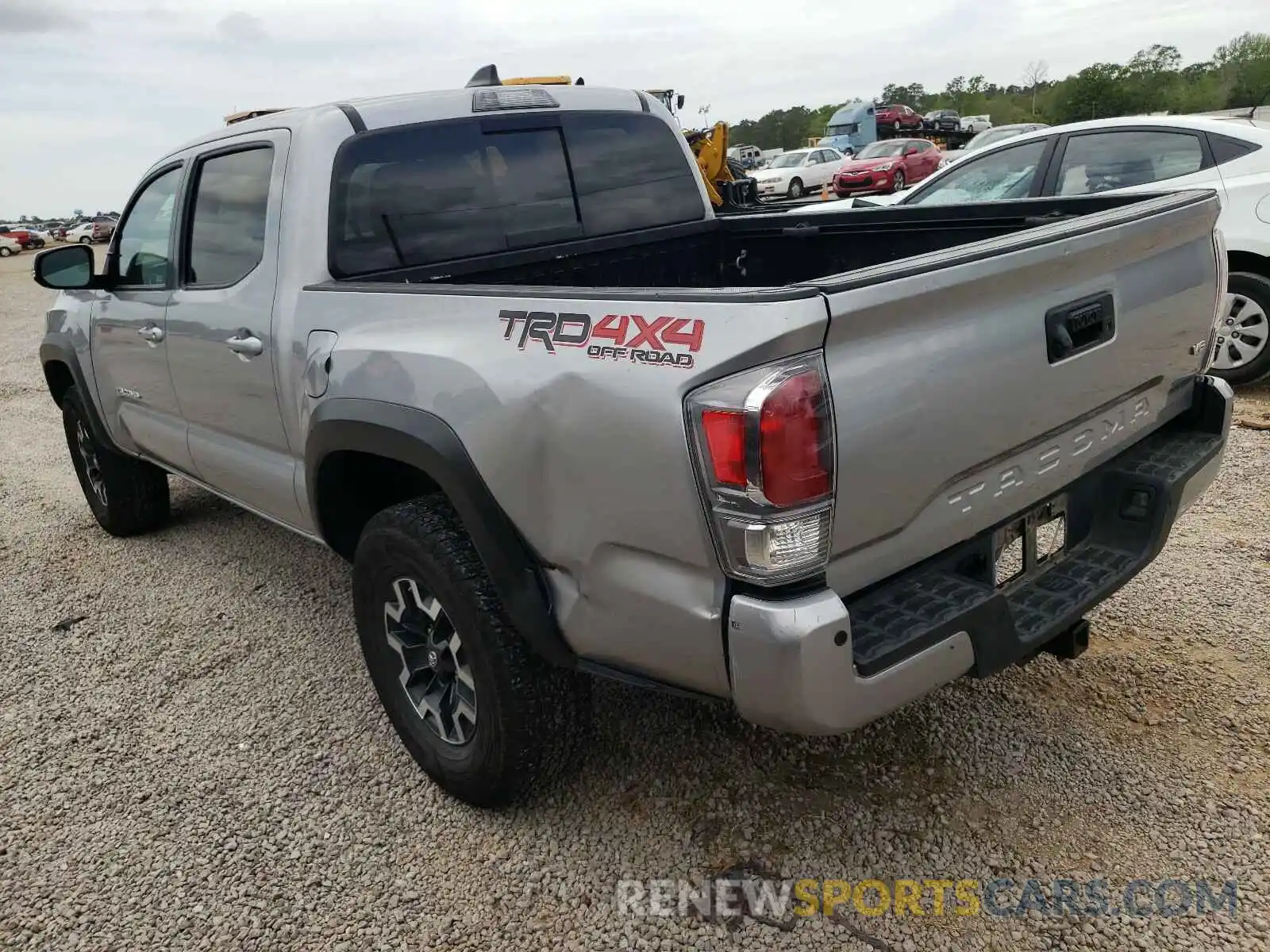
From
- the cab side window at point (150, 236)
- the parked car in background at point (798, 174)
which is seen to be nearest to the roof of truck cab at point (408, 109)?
the cab side window at point (150, 236)

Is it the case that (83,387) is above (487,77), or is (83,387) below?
below

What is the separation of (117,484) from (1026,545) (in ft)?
14.7

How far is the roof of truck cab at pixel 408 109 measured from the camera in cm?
310

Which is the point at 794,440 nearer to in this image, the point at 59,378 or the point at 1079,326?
the point at 1079,326

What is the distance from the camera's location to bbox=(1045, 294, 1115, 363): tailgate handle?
7.02 feet

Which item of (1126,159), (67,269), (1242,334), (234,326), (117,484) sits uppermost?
(67,269)

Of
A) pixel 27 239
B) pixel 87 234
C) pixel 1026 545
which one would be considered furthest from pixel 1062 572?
pixel 27 239

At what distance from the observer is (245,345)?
3170 millimetres

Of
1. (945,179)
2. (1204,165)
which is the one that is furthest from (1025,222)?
(945,179)

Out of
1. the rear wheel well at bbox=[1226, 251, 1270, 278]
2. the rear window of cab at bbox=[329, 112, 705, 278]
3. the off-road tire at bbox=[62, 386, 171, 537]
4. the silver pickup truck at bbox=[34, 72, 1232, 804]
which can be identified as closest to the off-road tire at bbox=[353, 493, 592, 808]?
the silver pickup truck at bbox=[34, 72, 1232, 804]

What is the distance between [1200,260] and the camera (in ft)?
Answer: 8.58

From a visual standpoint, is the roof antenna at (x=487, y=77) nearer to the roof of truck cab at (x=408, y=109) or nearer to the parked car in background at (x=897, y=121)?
the roof of truck cab at (x=408, y=109)

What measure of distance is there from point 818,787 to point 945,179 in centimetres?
539

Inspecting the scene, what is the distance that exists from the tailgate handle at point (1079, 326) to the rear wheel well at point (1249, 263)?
4.08 meters
